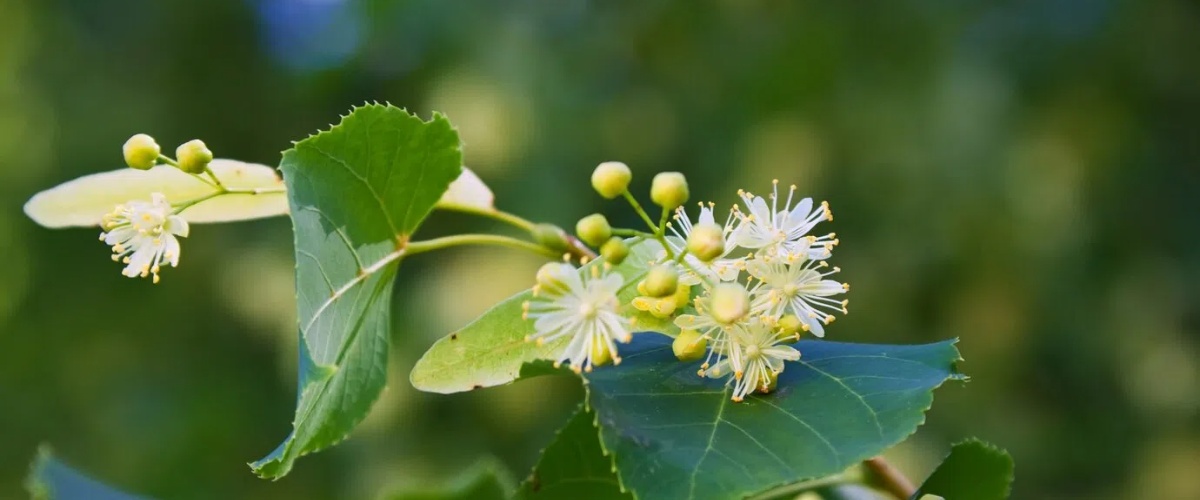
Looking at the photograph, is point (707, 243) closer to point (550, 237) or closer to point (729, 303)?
point (729, 303)

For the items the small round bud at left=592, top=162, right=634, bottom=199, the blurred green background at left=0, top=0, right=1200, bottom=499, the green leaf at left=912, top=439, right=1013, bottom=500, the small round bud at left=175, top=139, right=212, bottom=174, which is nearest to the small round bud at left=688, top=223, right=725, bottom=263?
the small round bud at left=592, top=162, right=634, bottom=199

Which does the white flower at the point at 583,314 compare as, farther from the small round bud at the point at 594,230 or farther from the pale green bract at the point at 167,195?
the pale green bract at the point at 167,195

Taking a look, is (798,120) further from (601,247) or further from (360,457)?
(601,247)

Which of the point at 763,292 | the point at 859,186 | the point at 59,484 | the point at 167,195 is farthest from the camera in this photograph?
the point at 859,186

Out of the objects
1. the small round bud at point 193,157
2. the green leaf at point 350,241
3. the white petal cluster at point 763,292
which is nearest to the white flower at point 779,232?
the white petal cluster at point 763,292

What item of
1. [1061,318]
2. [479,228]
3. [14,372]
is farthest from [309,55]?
[1061,318]

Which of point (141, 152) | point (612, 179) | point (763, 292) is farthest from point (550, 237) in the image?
point (141, 152)
